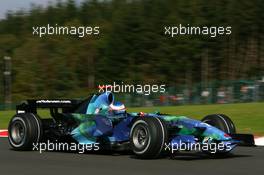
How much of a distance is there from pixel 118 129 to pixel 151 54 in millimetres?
68704

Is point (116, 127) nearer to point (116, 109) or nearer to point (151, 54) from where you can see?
point (116, 109)

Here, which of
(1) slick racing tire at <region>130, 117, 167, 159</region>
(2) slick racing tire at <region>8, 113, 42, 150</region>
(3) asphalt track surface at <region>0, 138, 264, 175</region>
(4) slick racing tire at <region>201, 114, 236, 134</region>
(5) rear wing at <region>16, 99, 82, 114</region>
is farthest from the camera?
(5) rear wing at <region>16, 99, 82, 114</region>

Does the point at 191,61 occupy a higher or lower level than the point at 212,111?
higher

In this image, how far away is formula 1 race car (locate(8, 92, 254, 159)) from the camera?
32.9ft

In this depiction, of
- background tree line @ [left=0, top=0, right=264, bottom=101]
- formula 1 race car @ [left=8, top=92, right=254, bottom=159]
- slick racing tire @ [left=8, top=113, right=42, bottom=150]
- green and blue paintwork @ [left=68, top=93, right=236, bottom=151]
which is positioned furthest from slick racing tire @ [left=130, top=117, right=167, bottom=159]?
background tree line @ [left=0, top=0, right=264, bottom=101]

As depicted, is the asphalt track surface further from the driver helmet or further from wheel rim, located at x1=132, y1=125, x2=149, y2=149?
the driver helmet

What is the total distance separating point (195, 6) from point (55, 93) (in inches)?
810

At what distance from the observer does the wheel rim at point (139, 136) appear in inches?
396

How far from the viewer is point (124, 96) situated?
134 feet

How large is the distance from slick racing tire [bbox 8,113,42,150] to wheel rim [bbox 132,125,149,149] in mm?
2297

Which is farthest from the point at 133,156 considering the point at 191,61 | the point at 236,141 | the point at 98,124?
the point at 191,61

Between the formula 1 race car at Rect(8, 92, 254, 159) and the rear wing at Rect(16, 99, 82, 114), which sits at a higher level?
the rear wing at Rect(16, 99, 82, 114)

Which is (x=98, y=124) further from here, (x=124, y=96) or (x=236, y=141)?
(x=124, y=96)

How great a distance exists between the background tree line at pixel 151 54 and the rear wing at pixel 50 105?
62.2 m
